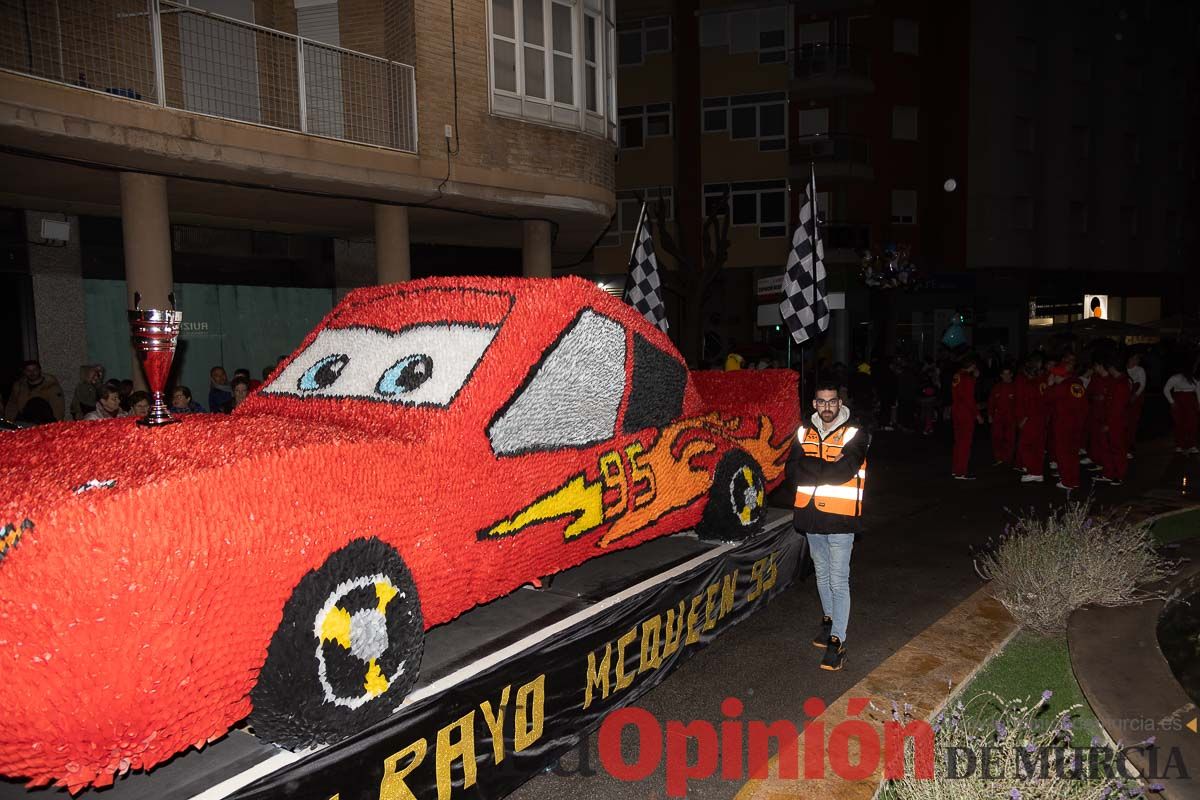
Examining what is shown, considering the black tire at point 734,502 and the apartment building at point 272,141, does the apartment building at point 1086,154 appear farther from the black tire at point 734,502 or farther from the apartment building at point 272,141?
the black tire at point 734,502

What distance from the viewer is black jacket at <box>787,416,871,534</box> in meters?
4.26

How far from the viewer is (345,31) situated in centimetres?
1234

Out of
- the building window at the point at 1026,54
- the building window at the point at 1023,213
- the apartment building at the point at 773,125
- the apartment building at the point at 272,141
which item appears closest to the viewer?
the apartment building at the point at 272,141

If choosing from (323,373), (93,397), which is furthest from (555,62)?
(323,373)

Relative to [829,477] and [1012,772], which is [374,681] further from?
[829,477]

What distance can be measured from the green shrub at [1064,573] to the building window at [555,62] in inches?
391

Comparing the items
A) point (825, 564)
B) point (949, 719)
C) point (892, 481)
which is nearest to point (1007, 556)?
point (825, 564)

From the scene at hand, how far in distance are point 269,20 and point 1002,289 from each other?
27.2m

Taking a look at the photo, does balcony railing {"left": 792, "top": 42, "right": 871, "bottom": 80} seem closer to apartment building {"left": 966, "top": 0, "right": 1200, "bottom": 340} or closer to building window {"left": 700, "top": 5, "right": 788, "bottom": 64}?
building window {"left": 700, "top": 5, "right": 788, "bottom": 64}

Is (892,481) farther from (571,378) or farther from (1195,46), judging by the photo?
(1195,46)

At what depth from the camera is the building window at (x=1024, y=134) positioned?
1172 inches

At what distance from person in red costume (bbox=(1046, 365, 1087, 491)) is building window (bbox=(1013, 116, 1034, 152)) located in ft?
80.6

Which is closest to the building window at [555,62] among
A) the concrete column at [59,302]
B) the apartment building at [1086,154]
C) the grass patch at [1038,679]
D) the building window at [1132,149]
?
the concrete column at [59,302]

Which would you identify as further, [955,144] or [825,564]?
[955,144]
